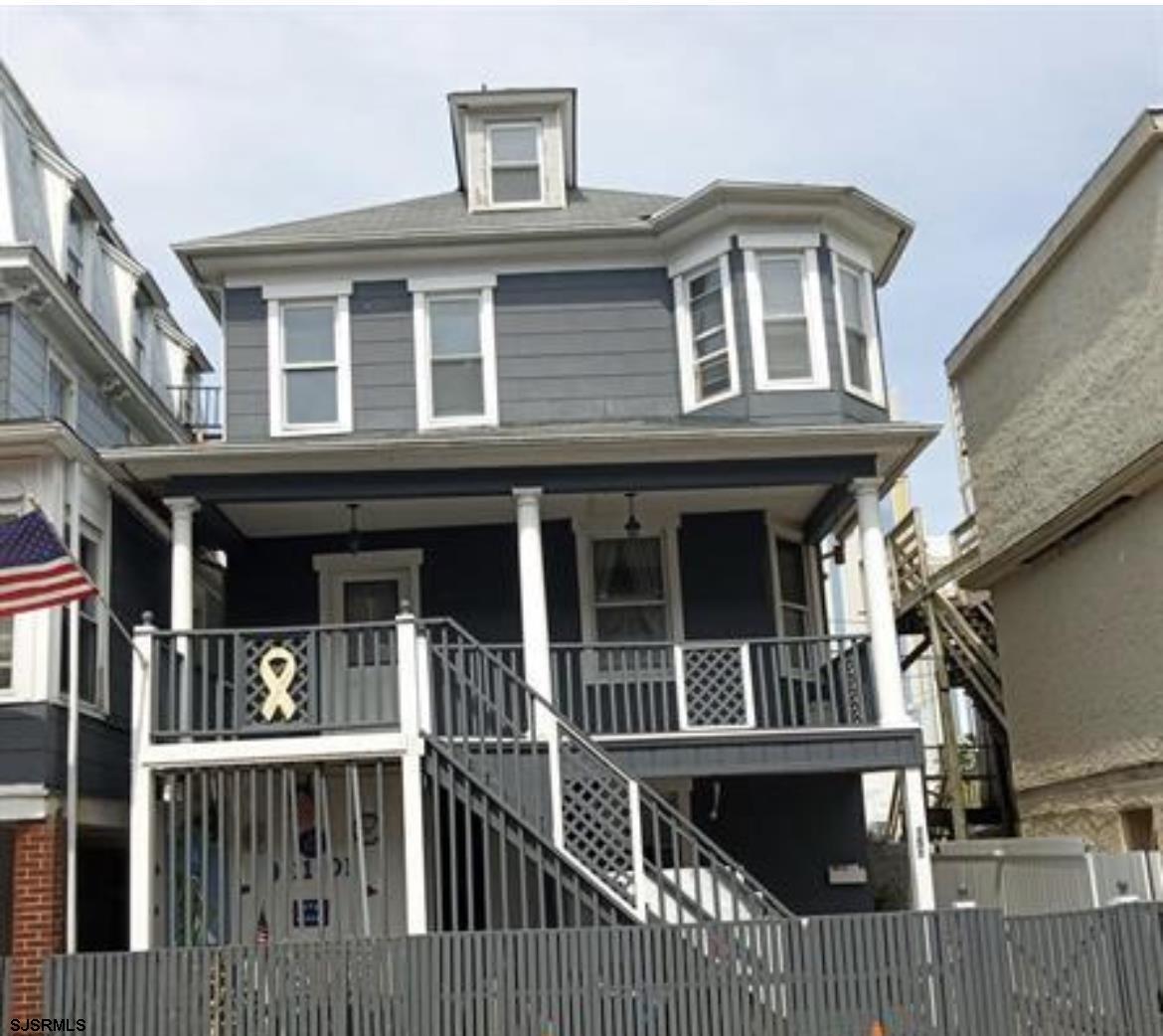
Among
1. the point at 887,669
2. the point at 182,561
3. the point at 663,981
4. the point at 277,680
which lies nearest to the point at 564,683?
the point at 887,669

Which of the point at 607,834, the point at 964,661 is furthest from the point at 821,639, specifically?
the point at 964,661

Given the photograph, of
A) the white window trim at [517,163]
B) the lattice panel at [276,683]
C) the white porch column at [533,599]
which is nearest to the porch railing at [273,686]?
the lattice panel at [276,683]

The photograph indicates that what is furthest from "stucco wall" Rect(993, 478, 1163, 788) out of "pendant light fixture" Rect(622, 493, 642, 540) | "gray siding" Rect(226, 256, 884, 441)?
"pendant light fixture" Rect(622, 493, 642, 540)

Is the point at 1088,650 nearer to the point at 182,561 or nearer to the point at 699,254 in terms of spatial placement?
the point at 699,254

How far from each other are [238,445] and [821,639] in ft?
19.7

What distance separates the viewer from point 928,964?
373 inches

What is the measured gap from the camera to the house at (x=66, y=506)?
482 inches

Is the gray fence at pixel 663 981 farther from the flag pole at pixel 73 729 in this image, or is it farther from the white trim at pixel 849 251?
the white trim at pixel 849 251

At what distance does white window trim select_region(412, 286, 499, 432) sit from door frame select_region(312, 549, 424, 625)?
154 cm

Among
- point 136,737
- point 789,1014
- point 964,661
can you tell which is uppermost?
point 964,661

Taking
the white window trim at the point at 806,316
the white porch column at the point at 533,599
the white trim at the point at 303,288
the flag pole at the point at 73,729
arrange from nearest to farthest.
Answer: the flag pole at the point at 73,729 < the white porch column at the point at 533,599 < the white window trim at the point at 806,316 < the white trim at the point at 303,288

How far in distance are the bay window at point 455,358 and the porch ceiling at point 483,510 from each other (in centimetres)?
102

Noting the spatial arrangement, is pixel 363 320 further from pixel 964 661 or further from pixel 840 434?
pixel 964 661

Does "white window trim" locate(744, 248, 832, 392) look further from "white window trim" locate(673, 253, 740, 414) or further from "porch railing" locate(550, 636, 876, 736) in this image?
"porch railing" locate(550, 636, 876, 736)
